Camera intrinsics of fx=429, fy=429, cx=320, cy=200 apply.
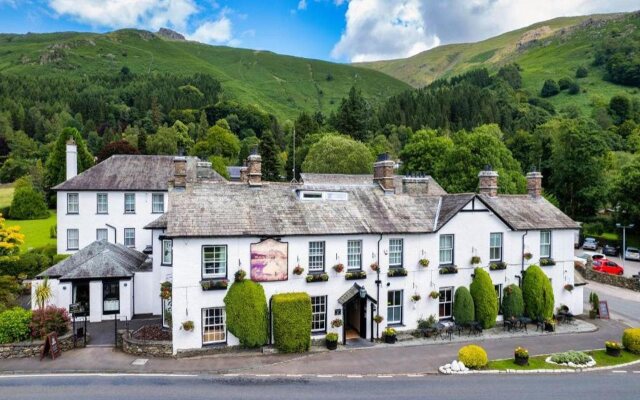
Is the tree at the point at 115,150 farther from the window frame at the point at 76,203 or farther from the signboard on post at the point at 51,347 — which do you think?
the signboard on post at the point at 51,347

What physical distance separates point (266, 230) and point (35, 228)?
48.4 meters

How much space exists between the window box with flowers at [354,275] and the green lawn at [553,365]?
7422 mm

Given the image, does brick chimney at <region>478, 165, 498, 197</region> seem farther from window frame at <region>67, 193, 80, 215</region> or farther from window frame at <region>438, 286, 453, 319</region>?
window frame at <region>67, 193, 80, 215</region>

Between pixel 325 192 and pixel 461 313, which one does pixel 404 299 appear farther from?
pixel 325 192

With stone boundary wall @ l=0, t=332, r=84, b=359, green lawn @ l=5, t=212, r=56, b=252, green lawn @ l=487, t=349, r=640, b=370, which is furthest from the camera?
green lawn @ l=5, t=212, r=56, b=252

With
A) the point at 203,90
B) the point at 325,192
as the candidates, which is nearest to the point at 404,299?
the point at 325,192

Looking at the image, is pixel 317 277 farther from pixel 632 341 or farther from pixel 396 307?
pixel 632 341

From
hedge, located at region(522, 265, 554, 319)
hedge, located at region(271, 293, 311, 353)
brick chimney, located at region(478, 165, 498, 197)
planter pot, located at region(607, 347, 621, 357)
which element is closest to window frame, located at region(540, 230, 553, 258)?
hedge, located at region(522, 265, 554, 319)

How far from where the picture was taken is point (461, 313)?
2461 cm

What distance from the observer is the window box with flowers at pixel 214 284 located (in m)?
20.6

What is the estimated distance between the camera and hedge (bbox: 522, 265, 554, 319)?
85.6ft

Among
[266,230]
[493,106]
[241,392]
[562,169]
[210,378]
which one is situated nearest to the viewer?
[241,392]

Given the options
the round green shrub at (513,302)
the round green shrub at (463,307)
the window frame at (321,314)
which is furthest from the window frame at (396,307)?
the round green shrub at (513,302)

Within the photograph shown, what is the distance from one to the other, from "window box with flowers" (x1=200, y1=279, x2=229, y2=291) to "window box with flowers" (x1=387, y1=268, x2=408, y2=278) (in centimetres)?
896
